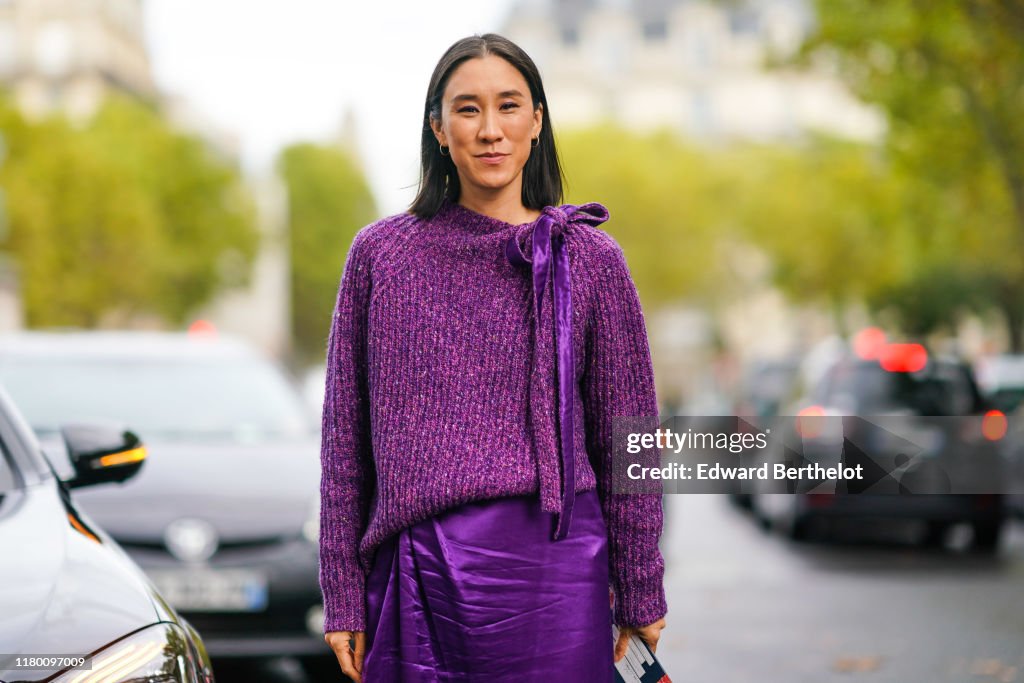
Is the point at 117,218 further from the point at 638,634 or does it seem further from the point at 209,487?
the point at 638,634

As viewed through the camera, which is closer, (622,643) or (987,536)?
(622,643)

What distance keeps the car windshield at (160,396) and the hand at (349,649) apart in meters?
4.34

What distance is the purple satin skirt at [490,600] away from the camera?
8.59ft

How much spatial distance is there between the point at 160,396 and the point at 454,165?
478 centimetres

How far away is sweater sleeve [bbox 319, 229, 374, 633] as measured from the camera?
275 centimetres

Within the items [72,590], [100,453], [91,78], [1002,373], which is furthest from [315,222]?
[72,590]

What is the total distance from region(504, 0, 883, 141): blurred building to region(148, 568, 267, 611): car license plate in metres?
107

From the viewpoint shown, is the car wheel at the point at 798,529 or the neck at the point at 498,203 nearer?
the neck at the point at 498,203

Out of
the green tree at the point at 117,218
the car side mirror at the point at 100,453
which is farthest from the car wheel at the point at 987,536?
the green tree at the point at 117,218

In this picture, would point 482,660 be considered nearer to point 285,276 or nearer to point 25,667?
point 25,667

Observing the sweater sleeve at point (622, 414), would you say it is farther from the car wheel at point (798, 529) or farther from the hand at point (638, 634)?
the car wheel at point (798, 529)

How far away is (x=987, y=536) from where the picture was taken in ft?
40.8

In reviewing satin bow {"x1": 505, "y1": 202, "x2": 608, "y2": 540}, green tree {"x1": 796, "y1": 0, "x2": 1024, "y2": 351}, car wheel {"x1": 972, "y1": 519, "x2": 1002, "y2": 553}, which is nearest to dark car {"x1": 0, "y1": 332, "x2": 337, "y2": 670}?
satin bow {"x1": 505, "y1": 202, "x2": 608, "y2": 540}

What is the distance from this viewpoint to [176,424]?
23.5 feet
